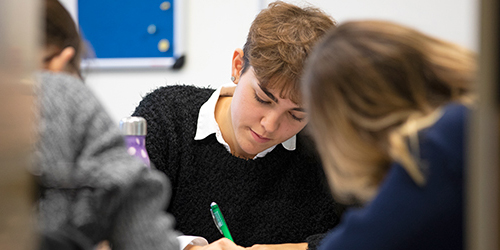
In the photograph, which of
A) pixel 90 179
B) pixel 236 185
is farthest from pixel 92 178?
pixel 236 185

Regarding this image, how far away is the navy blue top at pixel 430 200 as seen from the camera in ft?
1.51

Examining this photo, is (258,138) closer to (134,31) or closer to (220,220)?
(220,220)

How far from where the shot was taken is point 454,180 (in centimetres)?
46

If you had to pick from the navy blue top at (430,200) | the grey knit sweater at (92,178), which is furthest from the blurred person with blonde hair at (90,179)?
the navy blue top at (430,200)

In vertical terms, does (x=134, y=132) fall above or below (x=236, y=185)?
above

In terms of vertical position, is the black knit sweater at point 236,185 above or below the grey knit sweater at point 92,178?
below

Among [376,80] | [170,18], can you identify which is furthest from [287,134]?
[170,18]

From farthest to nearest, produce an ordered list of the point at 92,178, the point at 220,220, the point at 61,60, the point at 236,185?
the point at 236,185, the point at 220,220, the point at 61,60, the point at 92,178

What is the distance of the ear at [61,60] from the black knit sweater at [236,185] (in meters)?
0.65

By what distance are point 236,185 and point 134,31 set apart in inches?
46.5

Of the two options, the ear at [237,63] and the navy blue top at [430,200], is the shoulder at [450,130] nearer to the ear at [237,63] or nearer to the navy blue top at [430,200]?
the navy blue top at [430,200]

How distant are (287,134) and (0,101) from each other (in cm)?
96

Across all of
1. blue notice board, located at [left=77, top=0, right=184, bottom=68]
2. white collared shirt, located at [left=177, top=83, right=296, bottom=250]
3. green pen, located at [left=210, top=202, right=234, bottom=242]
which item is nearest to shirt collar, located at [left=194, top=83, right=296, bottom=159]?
white collared shirt, located at [left=177, top=83, right=296, bottom=250]

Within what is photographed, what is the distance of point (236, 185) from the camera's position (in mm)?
1233
